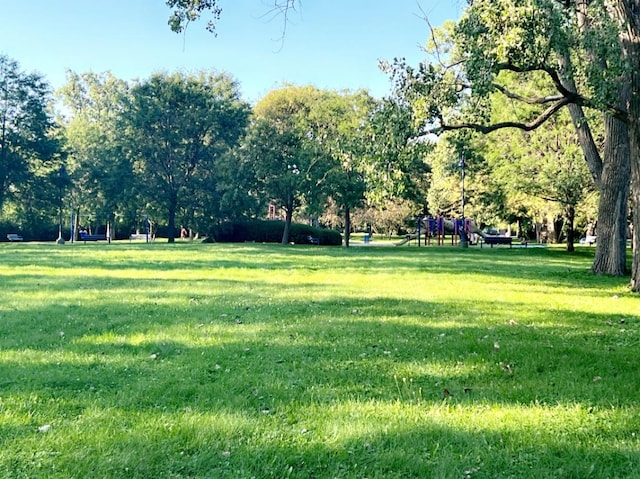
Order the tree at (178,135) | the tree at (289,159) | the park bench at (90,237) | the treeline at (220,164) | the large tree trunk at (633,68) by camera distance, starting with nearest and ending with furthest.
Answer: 1. the large tree trunk at (633,68)
2. the treeline at (220,164)
3. the tree at (289,159)
4. the tree at (178,135)
5. the park bench at (90,237)

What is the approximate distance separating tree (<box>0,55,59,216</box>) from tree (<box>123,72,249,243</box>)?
259 inches

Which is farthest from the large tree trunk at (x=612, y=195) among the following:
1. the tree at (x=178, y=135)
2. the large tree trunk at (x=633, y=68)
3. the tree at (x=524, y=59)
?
the tree at (x=178, y=135)

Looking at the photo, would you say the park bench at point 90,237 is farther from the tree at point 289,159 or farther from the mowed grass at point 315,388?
the mowed grass at point 315,388

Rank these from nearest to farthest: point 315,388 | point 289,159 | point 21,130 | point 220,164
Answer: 1. point 315,388
2. point 289,159
3. point 220,164
4. point 21,130

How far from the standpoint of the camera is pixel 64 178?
119 feet

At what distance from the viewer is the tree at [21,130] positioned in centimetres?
3556

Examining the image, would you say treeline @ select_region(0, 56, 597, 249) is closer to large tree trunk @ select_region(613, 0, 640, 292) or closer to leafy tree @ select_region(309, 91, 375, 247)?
leafy tree @ select_region(309, 91, 375, 247)

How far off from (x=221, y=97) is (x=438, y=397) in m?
36.7

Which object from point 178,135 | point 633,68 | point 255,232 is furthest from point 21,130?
point 633,68

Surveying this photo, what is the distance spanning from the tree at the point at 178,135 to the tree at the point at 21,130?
6570mm

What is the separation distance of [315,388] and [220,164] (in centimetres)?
2898

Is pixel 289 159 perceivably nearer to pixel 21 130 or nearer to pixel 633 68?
pixel 21 130

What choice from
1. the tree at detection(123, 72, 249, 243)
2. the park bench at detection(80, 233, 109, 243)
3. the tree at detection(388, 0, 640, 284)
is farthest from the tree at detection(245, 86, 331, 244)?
the tree at detection(388, 0, 640, 284)

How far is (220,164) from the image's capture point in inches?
1250
